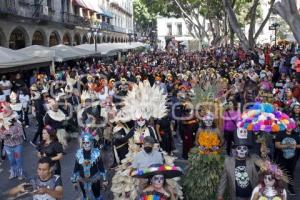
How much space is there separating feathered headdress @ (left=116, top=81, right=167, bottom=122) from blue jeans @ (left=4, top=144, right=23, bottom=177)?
2.14m

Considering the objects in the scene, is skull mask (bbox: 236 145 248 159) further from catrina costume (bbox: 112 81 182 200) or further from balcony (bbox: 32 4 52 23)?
balcony (bbox: 32 4 52 23)

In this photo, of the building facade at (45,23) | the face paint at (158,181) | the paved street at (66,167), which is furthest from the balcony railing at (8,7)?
the face paint at (158,181)

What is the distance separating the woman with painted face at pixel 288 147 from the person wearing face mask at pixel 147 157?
2396mm

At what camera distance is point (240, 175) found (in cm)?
577

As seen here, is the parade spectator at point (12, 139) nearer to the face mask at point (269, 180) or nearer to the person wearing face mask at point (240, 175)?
the person wearing face mask at point (240, 175)

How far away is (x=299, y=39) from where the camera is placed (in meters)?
10.5

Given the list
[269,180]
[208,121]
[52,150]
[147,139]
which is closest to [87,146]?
[52,150]

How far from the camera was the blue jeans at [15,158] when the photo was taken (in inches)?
354

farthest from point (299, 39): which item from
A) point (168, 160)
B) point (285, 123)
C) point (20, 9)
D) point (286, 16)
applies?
point (20, 9)

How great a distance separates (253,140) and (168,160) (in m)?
2.01

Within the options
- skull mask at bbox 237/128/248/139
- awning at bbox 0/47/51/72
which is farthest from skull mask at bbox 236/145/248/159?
awning at bbox 0/47/51/72

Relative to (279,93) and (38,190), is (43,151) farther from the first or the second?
(279,93)

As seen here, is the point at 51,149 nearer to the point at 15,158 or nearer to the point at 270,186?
the point at 15,158

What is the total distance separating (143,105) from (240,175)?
307cm
